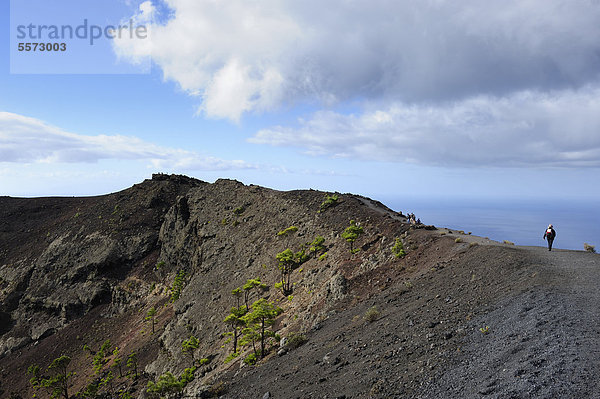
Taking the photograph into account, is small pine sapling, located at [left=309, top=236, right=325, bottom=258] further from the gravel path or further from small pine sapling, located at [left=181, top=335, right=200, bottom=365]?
the gravel path

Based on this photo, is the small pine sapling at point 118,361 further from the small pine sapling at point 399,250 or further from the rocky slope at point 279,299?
the small pine sapling at point 399,250

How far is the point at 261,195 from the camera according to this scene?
193ft

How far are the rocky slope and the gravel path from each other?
0.25 feet

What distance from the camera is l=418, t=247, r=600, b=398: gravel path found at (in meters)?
9.36

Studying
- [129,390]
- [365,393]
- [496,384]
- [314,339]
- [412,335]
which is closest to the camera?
[496,384]

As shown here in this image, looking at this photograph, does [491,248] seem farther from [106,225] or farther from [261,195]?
[106,225]

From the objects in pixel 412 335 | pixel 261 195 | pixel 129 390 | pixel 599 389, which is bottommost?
pixel 129 390

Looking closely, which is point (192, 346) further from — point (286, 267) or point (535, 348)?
point (535, 348)

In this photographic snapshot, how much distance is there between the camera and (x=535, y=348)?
11.2 meters

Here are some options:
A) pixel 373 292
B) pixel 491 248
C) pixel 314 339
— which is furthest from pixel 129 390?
pixel 491 248

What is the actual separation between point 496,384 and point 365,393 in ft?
15.4

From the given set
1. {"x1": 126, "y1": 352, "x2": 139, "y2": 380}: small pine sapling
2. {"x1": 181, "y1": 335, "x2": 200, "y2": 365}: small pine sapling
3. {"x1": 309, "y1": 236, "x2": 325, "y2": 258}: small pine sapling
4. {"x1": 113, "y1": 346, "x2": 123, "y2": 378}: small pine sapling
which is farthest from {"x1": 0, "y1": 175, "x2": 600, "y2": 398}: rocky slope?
{"x1": 309, "y1": 236, "x2": 325, "y2": 258}: small pine sapling

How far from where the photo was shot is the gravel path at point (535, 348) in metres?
9.36

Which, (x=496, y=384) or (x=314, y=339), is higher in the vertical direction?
(x=496, y=384)
